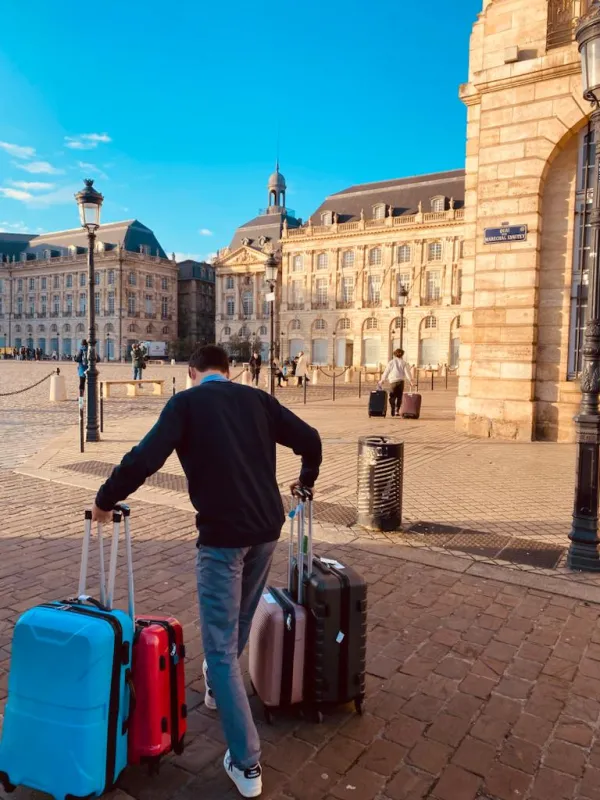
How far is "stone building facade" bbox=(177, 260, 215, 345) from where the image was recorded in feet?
318

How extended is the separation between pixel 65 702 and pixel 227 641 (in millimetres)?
641

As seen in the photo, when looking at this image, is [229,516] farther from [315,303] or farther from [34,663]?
[315,303]

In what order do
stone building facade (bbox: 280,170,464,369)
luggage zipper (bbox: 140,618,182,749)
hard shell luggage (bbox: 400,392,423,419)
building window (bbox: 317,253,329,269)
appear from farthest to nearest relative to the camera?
building window (bbox: 317,253,329,269) < stone building facade (bbox: 280,170,464,369) < hard shell luggage (bbox: 400,392,423,419) < luggage zipper (bbox: 140,618,182,749)

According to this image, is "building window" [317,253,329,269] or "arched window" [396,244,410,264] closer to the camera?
"arched window" [396,244,410,264]

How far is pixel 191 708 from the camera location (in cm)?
323

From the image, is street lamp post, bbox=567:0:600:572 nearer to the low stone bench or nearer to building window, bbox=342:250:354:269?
the low stone bench

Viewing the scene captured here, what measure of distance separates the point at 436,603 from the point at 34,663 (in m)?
2.98

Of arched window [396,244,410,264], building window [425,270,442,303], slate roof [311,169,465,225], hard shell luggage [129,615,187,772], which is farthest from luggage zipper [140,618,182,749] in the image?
arched window [396,244,410,264]

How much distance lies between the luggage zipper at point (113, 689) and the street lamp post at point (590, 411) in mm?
4140

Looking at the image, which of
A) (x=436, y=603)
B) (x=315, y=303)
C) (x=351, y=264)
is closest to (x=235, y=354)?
(x=315, y=303)

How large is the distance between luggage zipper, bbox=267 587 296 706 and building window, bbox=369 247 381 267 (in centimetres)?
6958

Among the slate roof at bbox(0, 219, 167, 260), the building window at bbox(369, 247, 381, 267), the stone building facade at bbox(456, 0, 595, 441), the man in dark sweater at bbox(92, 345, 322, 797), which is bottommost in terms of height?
the man in dark sweater at bbox(92, 345, 322, 797)

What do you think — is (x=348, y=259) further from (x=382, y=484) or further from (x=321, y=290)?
(x=382, y=484)

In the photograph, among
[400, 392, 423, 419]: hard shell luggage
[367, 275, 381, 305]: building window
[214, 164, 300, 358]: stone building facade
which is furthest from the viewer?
[214, 164, 300, 358]: stone building facade
